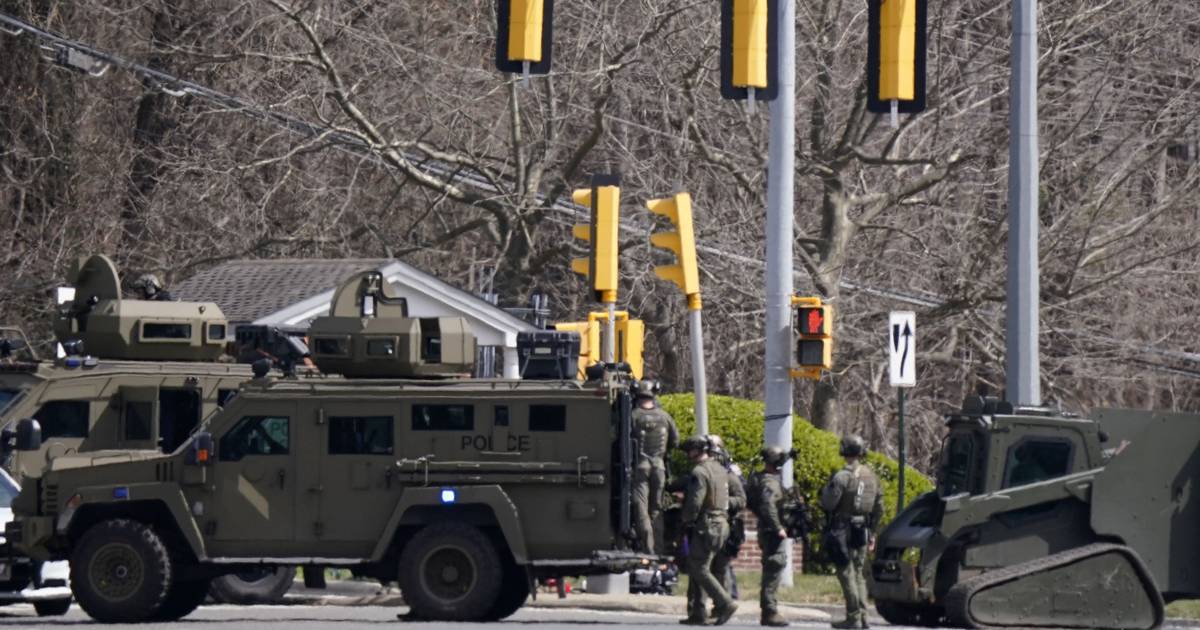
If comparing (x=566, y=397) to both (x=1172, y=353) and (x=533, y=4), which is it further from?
(x=1172, y=353)

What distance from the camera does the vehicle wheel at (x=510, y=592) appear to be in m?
17.0

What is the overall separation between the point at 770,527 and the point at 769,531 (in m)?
0.04

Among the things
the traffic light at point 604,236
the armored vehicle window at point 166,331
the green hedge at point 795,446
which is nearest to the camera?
the armored vehicle window at point 166,331

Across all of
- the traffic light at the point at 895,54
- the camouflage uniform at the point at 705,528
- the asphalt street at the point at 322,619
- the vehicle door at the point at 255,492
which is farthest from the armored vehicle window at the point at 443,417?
the traffic light at the point at 895,54

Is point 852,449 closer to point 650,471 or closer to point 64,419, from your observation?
point 650,471

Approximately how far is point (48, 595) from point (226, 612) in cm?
167

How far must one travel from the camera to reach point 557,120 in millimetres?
29844

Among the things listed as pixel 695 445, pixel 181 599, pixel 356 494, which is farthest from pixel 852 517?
pixel 181 599

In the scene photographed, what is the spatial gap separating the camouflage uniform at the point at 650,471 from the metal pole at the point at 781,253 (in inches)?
120

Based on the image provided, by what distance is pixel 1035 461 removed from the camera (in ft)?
57.4

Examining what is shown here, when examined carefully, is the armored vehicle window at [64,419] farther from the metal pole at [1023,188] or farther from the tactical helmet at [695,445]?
the metal pole at [1023,188]

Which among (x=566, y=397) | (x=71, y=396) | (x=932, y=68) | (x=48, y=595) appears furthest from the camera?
(x=932, y=68)

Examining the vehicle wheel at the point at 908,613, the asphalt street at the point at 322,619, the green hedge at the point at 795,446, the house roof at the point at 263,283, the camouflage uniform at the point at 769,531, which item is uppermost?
the house roof at the point at 263,283

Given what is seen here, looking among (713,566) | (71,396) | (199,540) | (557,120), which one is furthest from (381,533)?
(557,120)
